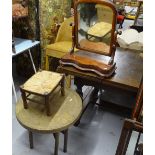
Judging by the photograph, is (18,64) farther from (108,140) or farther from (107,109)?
(108,140)

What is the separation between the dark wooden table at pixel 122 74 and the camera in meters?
1.58

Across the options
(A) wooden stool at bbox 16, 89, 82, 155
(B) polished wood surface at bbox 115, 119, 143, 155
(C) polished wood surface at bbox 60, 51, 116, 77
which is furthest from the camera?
(C) polished wood surface at bbox 60, 51, 116, 77

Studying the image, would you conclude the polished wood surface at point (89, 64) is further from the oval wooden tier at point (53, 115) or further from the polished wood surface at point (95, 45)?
the oval wooden tier at point (53, 115)

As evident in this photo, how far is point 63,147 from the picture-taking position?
189 cm

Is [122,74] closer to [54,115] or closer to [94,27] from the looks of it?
[94,27]

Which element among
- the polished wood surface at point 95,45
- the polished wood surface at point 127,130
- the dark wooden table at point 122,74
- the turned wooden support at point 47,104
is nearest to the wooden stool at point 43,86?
the turned wooden support at point 47,104

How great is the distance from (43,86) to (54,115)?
0.78 ft

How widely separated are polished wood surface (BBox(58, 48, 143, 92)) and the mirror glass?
209 millimetres

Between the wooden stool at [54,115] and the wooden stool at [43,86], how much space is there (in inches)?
2.0

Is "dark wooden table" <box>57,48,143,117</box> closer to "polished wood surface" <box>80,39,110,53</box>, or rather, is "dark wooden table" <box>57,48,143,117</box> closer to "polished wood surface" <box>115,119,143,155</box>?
"polished wood surface" <box>80,39,110,53</box>

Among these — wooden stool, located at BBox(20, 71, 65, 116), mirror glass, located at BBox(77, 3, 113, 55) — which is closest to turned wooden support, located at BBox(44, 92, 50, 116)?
wooden stool, located at BBox(20, 71, 65, 116)

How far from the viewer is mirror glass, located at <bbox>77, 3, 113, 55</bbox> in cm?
159
